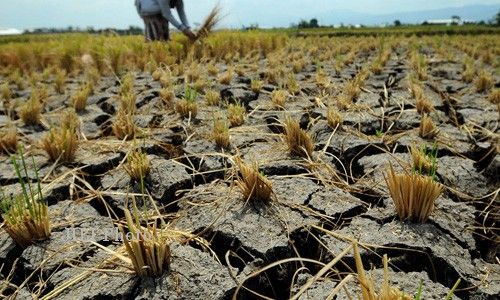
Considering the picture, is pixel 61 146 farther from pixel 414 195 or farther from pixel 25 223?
pixel 414 195

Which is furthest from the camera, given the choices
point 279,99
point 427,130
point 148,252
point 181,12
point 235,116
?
point 181,12

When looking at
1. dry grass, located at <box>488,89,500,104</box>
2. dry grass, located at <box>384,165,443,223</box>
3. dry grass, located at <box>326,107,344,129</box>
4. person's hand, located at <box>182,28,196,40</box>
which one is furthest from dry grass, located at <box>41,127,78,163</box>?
person's hand, located at <box>182,28,196,40</box>

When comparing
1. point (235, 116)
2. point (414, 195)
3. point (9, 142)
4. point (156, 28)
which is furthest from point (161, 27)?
point (414, 195)

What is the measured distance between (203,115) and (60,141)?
1041 millimetres

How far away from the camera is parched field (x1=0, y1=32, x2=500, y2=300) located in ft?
3.83

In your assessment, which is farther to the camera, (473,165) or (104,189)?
(473,165)

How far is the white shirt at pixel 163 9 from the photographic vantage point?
673cm

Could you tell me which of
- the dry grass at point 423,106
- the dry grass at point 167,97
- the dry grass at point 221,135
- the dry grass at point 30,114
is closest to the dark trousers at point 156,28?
the dry grass at point 167,97

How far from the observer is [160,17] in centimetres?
736

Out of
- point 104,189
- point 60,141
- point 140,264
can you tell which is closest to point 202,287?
point 140,264

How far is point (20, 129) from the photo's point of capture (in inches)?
112

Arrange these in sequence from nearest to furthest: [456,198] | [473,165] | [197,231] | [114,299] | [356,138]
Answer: [114,299] → [197,231] → [456,198] → [473,165] → [356,138]

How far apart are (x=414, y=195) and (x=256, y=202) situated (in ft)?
1.83

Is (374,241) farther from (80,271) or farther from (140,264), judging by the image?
(80,271)
